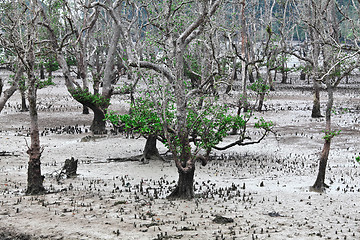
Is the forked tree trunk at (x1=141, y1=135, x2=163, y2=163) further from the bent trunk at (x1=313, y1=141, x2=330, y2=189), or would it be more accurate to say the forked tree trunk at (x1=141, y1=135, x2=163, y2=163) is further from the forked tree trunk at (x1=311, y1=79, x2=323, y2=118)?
the forked tree trunk at (x1=311, y1=79, x2=323, y2=118)

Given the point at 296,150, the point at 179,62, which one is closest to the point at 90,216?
the point at 179,62

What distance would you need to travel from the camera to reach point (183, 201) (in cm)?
1037

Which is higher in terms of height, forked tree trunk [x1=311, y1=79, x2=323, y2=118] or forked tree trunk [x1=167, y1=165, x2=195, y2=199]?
forked tree trunk [x1=311, y1=79, x2=323, y2=118]

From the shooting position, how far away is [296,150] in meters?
18.9

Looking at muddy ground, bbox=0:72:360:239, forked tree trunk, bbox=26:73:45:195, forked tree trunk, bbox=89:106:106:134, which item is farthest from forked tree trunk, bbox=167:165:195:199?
forked tree trunk, bbox=89:106:106:134

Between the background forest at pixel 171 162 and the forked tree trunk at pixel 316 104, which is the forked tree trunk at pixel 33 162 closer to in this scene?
the background forest at pixel 171 162

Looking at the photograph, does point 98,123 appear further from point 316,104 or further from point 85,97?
point 316,104

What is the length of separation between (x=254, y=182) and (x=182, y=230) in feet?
18.1

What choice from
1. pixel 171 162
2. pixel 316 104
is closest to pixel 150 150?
pixel 171 162

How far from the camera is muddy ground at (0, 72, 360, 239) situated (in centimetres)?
816

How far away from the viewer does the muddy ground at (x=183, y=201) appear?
8.16m

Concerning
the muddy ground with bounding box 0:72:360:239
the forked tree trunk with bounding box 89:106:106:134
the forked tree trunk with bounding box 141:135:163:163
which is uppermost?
the forked tree trunk with bounding box 89:106:106:134

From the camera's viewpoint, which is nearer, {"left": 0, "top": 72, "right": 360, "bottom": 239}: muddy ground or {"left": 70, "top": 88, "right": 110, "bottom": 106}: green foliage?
{"left": 0, "top": 72, "right": 360, "bottom": 239}: muddy ground

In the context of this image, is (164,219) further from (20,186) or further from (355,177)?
(355,177)
